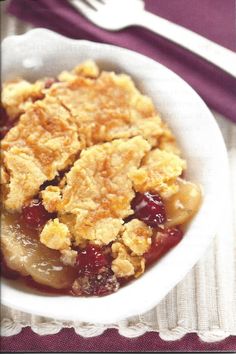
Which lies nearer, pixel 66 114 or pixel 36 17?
pixel 66 114

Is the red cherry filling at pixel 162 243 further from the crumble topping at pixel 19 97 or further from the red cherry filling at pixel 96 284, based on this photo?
the crumble topping at pixel 19 97

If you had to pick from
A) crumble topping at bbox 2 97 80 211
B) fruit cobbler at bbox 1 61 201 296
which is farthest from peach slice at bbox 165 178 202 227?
crumble topping at bbox 2 97 80 211

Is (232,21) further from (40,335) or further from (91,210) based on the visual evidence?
(40,335)

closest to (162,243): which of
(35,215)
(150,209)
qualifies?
(150,209)

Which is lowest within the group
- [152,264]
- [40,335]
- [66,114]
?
[40,335]

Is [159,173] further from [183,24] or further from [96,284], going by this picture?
[183,24]

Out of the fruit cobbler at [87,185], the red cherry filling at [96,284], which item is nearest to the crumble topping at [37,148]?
the fruit cobbler at [87,185]

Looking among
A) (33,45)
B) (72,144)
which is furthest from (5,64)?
(72,144)
